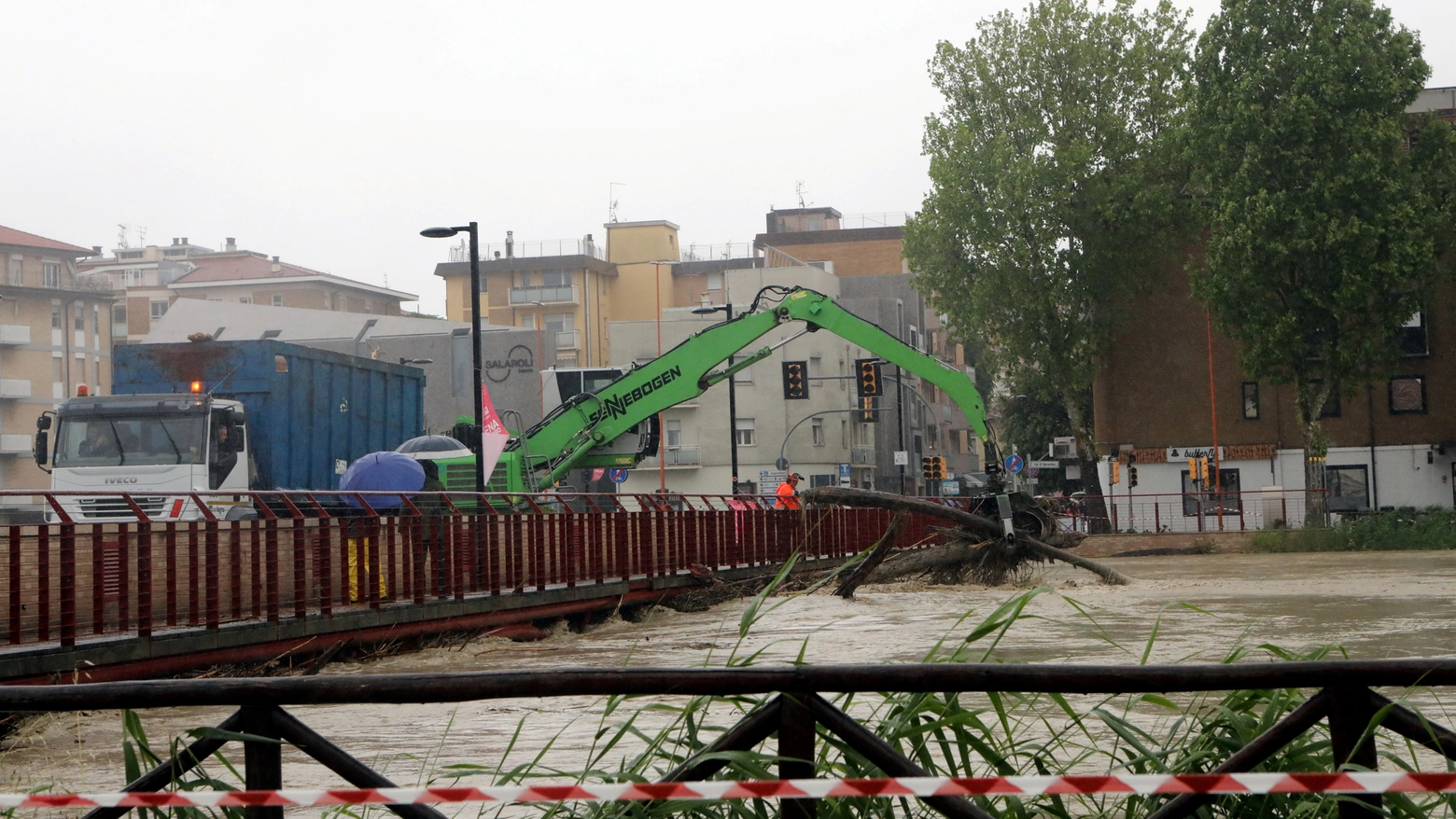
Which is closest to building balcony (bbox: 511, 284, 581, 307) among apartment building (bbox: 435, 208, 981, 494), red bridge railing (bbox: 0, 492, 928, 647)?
apartment building (bbox: 435, 208, 981, 494)

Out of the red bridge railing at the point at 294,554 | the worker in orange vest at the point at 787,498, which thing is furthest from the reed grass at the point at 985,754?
the worker in orange vest at the point at 787,498

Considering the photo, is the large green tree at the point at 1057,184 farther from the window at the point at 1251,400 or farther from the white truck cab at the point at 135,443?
the white truck cab at the point at 135,443

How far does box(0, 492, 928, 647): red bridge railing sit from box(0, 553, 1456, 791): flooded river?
2.41 feet

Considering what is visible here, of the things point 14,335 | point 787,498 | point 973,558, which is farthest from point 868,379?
point 14,335

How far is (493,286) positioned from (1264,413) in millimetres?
59762

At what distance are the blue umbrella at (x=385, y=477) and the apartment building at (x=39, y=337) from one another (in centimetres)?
6810

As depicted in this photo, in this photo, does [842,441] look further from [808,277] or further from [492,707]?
[492,707]

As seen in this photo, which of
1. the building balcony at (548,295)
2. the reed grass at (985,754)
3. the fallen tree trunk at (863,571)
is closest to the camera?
the reed grass at (985,754)

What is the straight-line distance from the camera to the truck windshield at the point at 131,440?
2095 centimetres

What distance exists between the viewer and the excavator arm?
2762 cm

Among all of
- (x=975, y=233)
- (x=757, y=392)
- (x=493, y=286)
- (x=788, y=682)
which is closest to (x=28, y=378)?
(x=493, y=286)

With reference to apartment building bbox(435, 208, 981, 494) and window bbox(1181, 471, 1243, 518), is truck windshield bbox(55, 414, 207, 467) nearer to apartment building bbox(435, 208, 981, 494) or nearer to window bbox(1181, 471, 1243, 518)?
window bbox(1181, 471, 1243, 518)

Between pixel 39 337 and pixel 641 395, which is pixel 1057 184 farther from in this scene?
pixel 39 337

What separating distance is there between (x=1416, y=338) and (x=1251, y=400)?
5.76m
